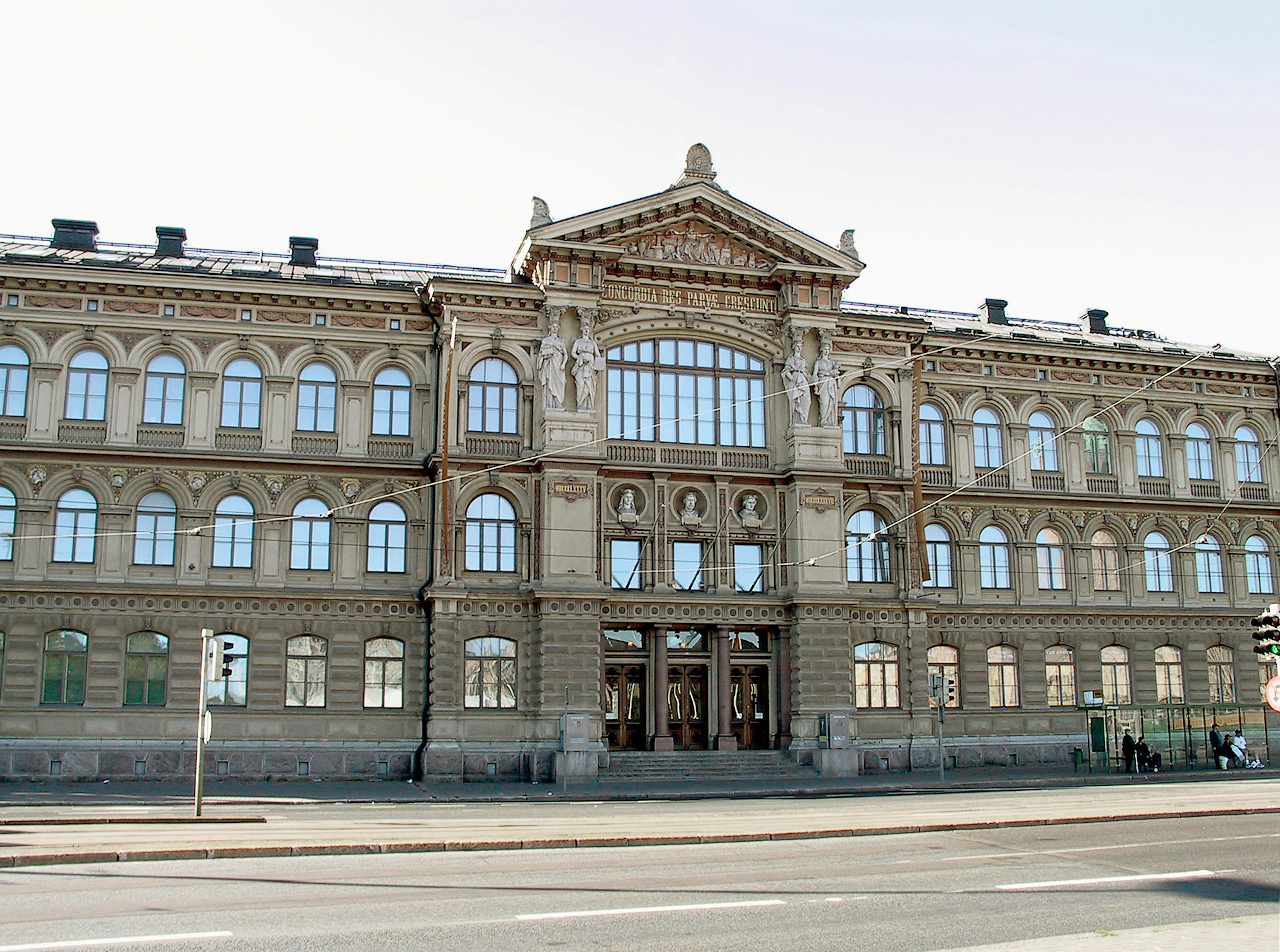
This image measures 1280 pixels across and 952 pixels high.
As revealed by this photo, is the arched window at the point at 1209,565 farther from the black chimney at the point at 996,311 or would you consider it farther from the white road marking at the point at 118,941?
the white road marking at the point at 118,941

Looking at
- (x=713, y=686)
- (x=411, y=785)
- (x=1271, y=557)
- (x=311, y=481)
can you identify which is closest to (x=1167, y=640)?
(x=1271, y=557)

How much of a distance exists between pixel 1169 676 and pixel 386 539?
28.8m

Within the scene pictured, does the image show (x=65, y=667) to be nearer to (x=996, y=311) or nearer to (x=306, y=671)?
(x=306, y=671)

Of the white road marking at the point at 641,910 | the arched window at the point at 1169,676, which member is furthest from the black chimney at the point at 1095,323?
the white road marking at the point at 641,910

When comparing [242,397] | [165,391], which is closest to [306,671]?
[242,397]

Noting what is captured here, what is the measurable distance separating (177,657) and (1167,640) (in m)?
34.3

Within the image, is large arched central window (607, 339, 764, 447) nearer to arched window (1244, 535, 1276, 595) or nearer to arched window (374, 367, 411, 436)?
arched window (374, 367, 411, 436)

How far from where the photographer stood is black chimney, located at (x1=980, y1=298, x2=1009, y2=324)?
52.0 metres

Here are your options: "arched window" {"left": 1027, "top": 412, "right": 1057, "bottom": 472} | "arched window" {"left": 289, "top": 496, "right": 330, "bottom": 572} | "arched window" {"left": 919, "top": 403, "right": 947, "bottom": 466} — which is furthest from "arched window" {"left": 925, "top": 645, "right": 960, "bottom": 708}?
"arched window" {"left": 289, "top": 496, "right": 330, "bottom": 572}

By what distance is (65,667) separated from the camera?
37.1 meters

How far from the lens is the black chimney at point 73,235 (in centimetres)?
4322

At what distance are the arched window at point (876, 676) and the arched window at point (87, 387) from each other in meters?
25.3

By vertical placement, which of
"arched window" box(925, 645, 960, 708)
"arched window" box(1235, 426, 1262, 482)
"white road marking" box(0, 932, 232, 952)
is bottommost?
"white road marking" box(0, 932, 232, 952)

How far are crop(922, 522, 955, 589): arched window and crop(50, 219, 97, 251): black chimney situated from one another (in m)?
30.7
